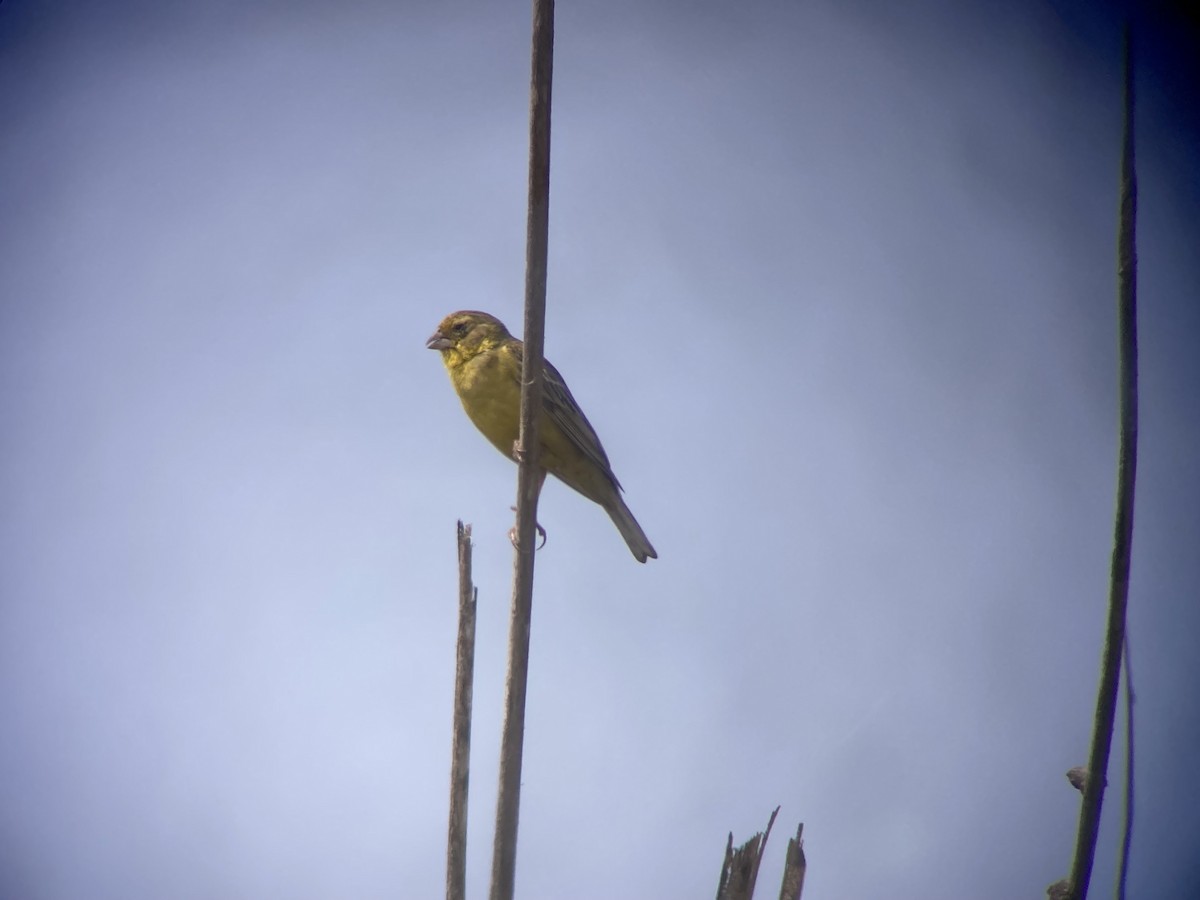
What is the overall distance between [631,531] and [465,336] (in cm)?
154

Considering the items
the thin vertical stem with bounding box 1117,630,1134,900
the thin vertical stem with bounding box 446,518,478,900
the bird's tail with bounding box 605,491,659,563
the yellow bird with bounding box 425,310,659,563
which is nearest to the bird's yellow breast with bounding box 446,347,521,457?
the yellow bird with bounding box 425,310,659,563

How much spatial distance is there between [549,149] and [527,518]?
1.00m

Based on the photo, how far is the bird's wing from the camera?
5020mm

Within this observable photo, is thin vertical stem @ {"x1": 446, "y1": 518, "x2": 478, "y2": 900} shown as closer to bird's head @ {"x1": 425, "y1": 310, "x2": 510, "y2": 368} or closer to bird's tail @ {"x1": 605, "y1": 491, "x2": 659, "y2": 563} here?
bird's tail @ {"x1": 605, "y1": 491, "x2": 659, "y2": 563}


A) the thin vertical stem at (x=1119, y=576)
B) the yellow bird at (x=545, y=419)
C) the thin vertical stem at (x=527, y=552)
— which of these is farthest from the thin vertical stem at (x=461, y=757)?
the yellow bird at (x=545, y=419)

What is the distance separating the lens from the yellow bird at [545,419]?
504 cm

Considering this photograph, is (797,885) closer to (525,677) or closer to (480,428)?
(525,677)

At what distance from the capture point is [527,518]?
8.51 ft

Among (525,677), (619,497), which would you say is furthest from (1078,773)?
Answer: (619,497)

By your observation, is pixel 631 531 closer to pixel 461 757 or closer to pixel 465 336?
pixel 465 336

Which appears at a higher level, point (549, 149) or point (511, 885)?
point (549, 149)

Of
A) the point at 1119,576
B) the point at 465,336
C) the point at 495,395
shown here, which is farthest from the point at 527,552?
the point at 465,336

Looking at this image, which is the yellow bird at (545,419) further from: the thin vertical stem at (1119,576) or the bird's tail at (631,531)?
the thin vertical stem at (1119,576)

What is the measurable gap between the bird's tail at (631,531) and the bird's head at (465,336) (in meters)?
1.18
